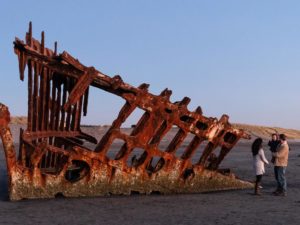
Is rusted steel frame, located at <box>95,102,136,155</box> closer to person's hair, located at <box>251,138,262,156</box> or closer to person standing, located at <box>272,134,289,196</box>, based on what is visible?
person's hair, located at <box>251,138,262,156</box>

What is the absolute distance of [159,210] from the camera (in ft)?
26.3

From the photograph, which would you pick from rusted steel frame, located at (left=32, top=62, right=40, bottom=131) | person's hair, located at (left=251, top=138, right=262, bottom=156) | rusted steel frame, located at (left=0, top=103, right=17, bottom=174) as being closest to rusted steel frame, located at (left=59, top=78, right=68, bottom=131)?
rusted steel frame, located at (left=32, top=62, right=40, bottom=131)

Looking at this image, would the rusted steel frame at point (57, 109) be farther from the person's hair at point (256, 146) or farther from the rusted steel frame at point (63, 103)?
the person's hair at point (256, 146)

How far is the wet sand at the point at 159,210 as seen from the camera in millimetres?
7148

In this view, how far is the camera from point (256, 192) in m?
10.2

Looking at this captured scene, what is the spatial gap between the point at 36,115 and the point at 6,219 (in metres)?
3.32

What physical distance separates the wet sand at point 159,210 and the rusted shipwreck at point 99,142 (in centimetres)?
32

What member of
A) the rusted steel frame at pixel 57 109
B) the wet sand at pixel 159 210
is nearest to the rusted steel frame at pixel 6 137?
the wet sand at pixel 159 210

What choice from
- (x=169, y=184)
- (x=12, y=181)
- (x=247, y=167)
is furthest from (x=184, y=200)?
(x=247, y=167)

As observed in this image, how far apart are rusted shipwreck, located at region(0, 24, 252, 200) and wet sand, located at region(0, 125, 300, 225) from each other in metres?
0.32

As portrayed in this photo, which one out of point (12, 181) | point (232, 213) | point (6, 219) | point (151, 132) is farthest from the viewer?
point (151, 132)

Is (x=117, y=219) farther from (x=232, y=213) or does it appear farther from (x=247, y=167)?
(x=247, y=167)

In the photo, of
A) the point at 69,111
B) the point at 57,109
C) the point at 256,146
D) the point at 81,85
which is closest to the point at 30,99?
the point at 57,109

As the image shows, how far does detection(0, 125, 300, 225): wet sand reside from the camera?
7.15m
